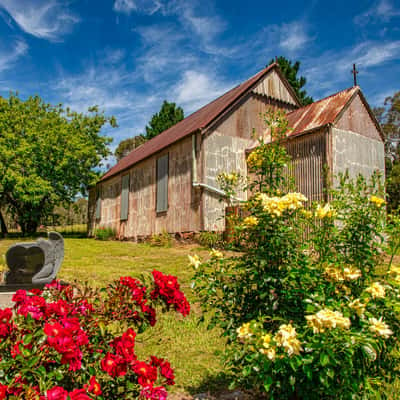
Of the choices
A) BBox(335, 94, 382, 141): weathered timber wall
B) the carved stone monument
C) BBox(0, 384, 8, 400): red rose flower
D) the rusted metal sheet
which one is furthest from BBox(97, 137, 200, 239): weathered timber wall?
BBox(0, 384, 8, 400): red rose flower

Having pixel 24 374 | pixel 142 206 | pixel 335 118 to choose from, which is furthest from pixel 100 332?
pixel 142 206

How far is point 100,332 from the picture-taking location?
7.04 feet

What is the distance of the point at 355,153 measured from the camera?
37.2ft

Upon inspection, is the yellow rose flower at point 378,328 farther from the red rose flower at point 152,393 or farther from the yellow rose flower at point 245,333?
the red rose flower at point 152,393

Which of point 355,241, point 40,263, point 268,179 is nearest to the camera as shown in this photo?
point 355,241

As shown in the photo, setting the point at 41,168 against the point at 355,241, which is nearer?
the point at 355,241

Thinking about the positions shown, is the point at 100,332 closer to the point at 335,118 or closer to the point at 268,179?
the point at 268,179

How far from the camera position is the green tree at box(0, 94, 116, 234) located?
65.9 feet

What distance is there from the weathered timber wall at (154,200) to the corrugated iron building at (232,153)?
39mm

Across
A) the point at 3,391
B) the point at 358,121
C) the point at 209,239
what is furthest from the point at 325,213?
the point at 358,121

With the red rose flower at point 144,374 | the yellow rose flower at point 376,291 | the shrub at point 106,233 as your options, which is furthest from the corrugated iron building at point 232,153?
the red rose flower at point 144,374

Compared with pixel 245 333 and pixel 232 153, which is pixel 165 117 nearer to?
pixel 232 153

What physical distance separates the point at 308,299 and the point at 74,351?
4.67 ft

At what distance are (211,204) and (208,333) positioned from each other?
8.61 m
